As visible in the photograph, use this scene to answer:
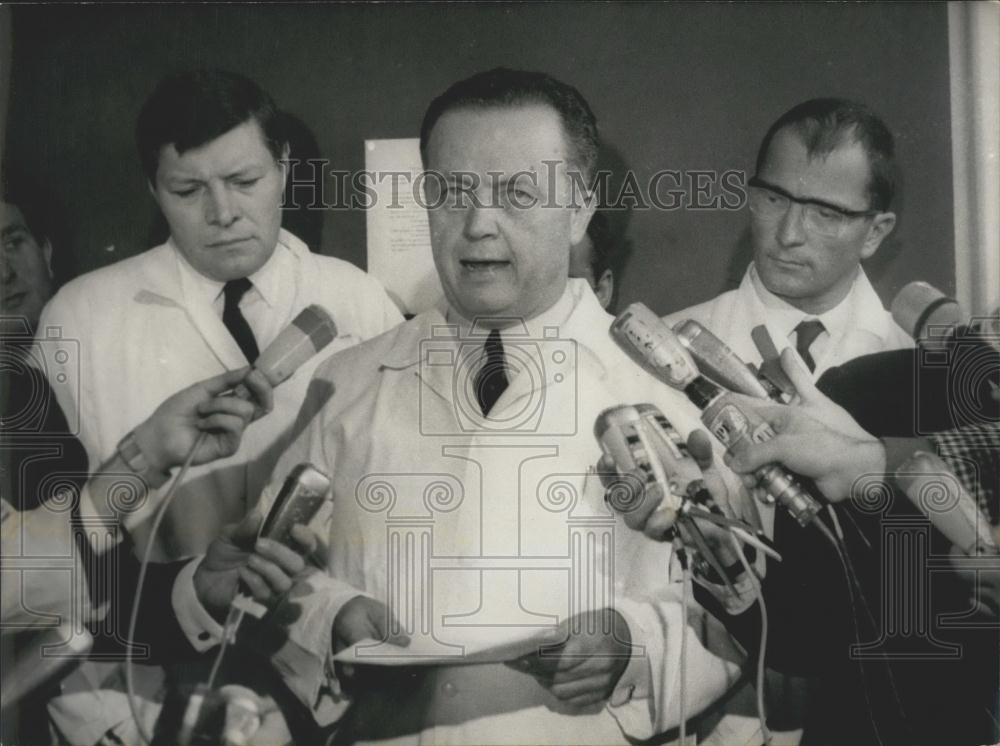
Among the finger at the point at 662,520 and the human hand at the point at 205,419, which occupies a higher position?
the human hand at the point at 205,419

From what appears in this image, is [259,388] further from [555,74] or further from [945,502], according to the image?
[945,502]

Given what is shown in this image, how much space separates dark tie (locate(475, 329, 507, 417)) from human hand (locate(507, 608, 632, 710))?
41 centimetres

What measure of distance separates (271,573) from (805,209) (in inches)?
44.0

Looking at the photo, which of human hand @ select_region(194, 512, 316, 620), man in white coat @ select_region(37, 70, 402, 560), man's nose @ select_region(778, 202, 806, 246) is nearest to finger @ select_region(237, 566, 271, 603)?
human hand @ select_region(194, 512, 316, 620)

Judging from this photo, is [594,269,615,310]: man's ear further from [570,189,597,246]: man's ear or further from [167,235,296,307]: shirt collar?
[167,235,296,307]: shirt collar

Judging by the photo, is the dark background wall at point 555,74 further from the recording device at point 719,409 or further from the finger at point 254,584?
the finger at point 254,584

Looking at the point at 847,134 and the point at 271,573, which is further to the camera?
the point at 847,134

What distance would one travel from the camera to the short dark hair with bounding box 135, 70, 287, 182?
5.58ft

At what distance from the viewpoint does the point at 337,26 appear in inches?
69.2

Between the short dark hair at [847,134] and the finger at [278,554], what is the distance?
3.47 ft

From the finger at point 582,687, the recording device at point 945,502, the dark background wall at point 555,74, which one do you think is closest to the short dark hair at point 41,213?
the dark background wall at point 555,74

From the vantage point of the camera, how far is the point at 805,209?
1714 mm

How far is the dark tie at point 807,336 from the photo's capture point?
5.64ft

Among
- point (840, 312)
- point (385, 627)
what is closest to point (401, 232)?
point (385, 627)
